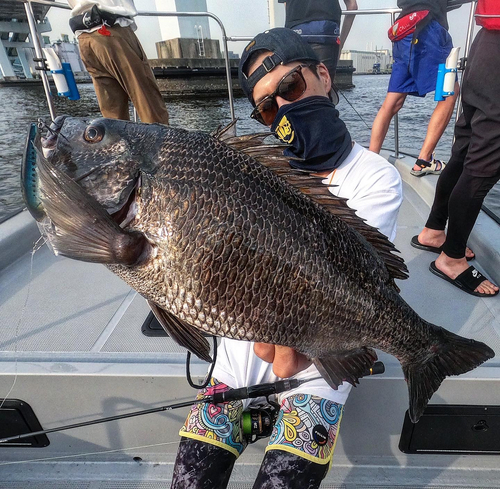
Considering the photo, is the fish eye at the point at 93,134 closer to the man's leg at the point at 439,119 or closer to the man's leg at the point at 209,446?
the man's leg at the point at 209,446

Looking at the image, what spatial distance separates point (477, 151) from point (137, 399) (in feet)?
8.15

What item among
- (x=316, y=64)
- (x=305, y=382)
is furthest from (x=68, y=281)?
(x=316, y=64)

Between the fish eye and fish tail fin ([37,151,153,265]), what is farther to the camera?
the fish eye

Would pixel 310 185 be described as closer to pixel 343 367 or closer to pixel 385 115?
pixel 343 367

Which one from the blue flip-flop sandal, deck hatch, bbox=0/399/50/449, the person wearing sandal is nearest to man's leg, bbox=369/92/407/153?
the person wearing sandal

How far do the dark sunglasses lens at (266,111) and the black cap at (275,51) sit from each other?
0.10 metres

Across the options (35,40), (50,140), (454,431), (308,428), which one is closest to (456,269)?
(454,431)

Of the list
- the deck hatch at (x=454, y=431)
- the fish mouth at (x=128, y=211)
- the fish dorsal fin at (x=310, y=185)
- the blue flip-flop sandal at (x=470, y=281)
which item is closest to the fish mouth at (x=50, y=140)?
the fish mouth at (x=128, y=211)

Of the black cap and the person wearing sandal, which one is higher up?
the black cap

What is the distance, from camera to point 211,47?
3747 cm

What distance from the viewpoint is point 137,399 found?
5.61 ft

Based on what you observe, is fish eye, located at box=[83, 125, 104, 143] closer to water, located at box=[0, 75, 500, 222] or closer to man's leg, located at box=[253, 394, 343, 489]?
man's leg, located at box=[253, 394, 343, 489]

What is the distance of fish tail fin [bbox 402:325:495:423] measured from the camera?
134 centimetres

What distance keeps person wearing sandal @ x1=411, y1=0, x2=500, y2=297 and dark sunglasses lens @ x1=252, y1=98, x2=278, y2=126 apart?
1467mm
